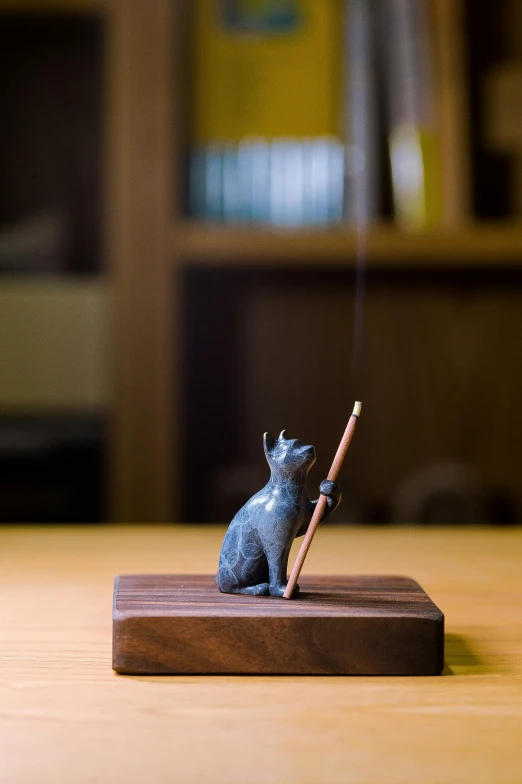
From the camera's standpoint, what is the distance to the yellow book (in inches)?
64.8

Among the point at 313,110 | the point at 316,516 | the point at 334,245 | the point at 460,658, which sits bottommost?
the point at 460,658

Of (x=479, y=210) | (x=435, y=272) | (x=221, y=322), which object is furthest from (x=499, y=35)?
(x=221, y=322)

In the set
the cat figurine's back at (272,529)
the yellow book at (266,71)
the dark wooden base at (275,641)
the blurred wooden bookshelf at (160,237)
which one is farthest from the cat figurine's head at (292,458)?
the yellow book at (266,71)

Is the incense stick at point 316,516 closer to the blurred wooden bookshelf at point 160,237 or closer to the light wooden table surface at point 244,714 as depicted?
the light wooden table surface at point 244,714

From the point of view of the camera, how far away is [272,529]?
27.7 inches

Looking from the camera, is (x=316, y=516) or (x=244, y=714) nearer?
(x=244, y=714)

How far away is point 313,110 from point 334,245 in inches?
9.5

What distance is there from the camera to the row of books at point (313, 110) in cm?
163

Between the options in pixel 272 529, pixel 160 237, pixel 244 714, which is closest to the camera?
pixel 244 714

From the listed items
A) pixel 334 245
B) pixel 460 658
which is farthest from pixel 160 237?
pixel 460 658

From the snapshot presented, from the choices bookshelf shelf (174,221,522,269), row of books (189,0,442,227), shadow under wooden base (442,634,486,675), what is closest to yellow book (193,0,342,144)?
row of books (189,0,442,227)

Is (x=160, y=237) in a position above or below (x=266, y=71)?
below

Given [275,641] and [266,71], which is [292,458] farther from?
[266,71]

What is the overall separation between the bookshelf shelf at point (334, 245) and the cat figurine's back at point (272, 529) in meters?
0.94
